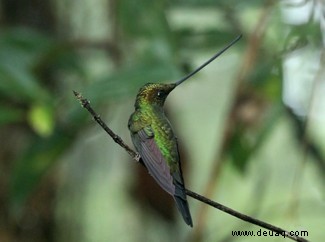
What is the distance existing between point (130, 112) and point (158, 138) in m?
2.39

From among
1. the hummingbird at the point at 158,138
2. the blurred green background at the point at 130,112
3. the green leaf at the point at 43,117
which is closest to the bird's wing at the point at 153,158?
the hummingbird at the point at 158,138

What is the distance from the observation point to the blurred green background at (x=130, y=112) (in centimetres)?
248

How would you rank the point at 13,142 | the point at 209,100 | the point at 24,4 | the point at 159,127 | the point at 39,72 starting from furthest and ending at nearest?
1. the point at 209,100
2. the point at 24,4
3. the point at 13,142
4. the point at 39,72
5. the point at 159,127

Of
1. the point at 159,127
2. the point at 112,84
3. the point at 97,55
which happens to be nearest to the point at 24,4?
the point at 97,55

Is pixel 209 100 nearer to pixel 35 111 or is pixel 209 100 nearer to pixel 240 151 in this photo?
pixel 240 151

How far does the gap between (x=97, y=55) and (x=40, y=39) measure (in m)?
0.73

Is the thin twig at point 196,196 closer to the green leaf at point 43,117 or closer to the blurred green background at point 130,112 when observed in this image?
the blurred green background at point 130,112

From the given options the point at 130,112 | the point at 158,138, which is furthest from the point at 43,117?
the point at 158,138

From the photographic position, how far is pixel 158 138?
94 cm

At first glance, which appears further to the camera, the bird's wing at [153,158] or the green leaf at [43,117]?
the green leaf at [43,117]

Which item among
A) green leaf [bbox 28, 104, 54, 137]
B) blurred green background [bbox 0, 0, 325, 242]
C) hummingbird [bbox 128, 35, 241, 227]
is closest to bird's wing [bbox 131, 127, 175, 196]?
hummingbird [bbox 128, 35, 241, 227]

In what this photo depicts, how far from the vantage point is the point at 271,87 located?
8.57ft

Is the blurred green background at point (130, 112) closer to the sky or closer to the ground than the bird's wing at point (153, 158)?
closer to the ground

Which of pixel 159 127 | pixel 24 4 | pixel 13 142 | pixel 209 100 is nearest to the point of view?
pixel 159 127
